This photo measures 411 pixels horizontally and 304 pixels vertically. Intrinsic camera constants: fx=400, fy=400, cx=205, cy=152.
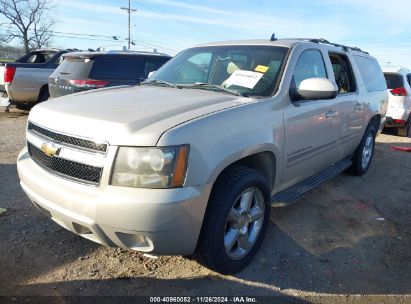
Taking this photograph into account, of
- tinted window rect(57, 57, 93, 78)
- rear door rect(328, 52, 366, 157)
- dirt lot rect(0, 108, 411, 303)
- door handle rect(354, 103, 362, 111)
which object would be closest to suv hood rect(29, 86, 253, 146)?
dirt lot rect(0, 108, 411, 303)

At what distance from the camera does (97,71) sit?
8234mm

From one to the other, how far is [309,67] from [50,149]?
8.67 ft

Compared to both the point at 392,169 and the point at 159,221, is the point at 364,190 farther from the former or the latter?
the point at 159,221

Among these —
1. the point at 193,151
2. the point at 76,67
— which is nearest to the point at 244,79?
the point at 193,151

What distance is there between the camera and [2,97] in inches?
456

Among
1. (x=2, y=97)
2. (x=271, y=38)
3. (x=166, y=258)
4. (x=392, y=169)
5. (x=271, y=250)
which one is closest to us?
(x=166, y=258)

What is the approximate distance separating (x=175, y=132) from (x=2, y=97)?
10806 millimetres

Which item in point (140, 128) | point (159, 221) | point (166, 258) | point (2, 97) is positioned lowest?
point (2, 97)

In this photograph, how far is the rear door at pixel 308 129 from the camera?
3615 millimetres

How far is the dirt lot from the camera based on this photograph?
2953mm

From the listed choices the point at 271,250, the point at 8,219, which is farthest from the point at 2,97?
the point at 271,250

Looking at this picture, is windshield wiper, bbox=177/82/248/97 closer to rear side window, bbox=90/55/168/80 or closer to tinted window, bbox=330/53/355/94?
tinted window, bbox=330/53/355/94

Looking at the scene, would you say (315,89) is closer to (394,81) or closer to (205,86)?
(205,86)

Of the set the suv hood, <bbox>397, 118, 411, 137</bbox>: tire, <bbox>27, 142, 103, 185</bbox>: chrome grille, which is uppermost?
the suv hood
